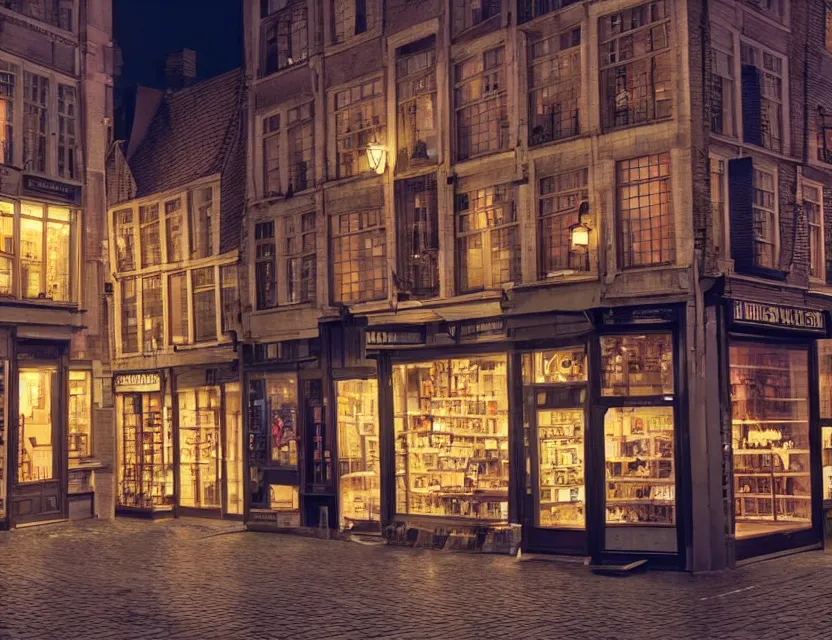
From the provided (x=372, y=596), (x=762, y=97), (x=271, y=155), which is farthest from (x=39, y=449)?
(x=762, y=97)

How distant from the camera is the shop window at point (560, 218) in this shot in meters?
18.8

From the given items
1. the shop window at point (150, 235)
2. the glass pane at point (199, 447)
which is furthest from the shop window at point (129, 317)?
the glass pane at point (199, 447)

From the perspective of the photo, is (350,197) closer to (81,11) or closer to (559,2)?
(559,2)

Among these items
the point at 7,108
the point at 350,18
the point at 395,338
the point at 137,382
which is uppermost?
the point at 350,18

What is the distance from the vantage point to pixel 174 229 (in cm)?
2730

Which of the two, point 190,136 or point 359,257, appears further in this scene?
point 190,136

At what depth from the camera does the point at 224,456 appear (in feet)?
82.6

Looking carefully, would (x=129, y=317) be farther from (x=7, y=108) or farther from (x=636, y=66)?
(x=636, y=66)

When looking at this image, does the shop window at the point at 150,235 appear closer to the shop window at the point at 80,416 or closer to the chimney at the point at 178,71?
the shop window at the point at 80,416

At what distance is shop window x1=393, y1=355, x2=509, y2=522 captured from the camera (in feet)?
64.8

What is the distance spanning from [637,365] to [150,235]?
14225 mm

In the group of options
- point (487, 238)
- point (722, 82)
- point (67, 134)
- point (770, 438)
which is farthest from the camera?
point (67, 134)

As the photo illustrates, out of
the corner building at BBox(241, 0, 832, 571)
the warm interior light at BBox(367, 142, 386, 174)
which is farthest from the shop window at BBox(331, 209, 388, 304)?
the warm interior light at BBox(367, 142, 386, 174)

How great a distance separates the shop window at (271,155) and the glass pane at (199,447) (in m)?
4.56
